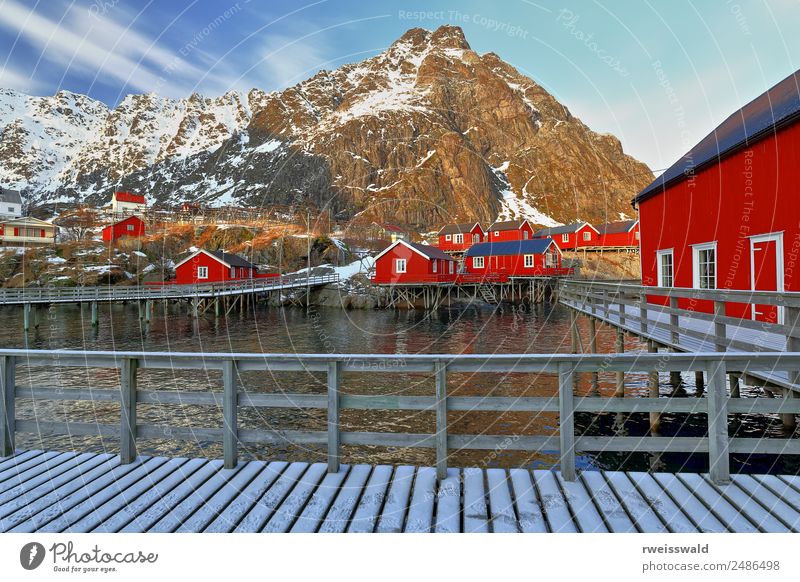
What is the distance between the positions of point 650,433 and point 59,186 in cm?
19608

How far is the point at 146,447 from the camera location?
10.8 metres

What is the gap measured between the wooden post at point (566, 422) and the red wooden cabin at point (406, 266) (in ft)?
139

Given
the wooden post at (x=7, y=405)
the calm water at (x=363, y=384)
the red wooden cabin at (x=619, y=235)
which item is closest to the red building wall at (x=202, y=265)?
the calm water at (x=363, y=384)

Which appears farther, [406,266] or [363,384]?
[406,266]

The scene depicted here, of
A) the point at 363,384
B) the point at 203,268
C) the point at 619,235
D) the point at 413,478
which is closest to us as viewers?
the point at 413,478

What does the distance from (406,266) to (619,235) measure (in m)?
40.2

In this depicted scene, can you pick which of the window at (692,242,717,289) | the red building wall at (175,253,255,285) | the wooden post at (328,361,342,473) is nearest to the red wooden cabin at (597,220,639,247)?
the red building wall at (175,253,255,285)

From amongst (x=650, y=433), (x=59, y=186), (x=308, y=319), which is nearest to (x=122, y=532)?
(x=650, y=433)

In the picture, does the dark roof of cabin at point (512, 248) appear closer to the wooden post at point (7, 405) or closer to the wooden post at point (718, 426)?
the wooden post at point (718, 426)

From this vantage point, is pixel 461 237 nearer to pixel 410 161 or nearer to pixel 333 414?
pixel 410 161

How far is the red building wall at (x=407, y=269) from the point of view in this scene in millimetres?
47781

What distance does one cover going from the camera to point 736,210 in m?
12.1

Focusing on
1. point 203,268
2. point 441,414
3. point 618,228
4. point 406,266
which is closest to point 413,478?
point 441,414

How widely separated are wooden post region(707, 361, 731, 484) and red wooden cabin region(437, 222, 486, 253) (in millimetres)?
66909
